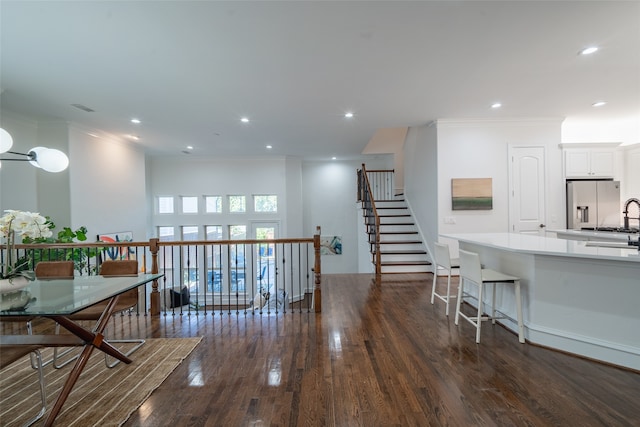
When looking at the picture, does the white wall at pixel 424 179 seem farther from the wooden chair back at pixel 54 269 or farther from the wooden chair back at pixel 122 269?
the wooden chair back at pixel 54 269

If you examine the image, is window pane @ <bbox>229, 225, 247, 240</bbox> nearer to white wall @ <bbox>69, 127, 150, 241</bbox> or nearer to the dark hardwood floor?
white wall @ <bbox>69, 127, 150, 241</bbox>

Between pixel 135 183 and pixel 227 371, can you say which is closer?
pixel 227 371

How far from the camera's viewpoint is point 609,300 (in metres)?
2.35

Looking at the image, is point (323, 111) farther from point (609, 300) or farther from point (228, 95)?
point (609, 300)

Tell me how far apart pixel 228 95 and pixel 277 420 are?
3820 millimetres

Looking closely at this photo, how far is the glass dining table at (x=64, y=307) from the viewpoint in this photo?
176cm

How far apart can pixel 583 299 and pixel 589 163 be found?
418cm

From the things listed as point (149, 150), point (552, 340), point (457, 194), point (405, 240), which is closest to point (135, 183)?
point (149, 150)

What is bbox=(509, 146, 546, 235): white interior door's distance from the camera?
204 inches

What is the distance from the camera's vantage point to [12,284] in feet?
6.54

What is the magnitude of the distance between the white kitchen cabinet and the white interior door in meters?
0.47

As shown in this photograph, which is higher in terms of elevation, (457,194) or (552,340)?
(457,194)

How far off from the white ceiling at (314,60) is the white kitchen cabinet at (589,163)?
26.3 inches

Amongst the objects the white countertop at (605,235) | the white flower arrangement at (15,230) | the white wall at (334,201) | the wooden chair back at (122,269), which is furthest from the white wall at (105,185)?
the white countertop at (605,235)
